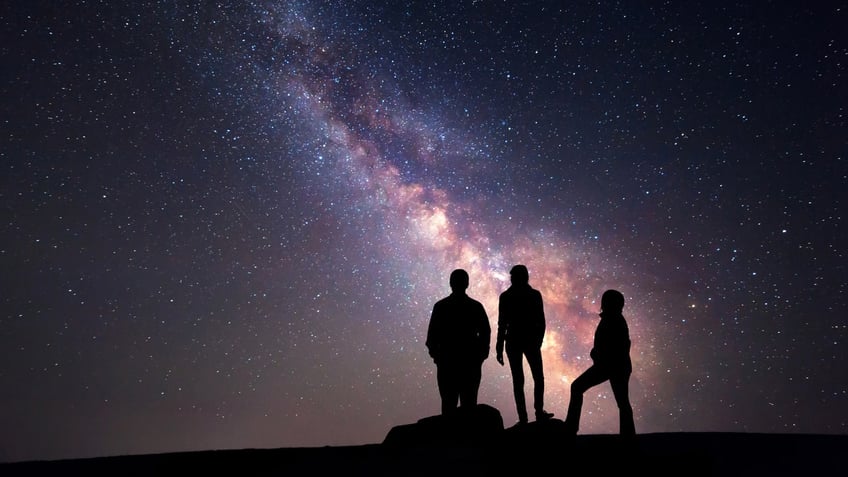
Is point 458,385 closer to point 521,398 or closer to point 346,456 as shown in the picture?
point 521,398

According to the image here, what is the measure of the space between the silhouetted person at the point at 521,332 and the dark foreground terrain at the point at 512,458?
0.72 m

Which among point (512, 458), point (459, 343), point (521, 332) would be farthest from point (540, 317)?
point (512, 458)

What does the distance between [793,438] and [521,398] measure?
129 inches

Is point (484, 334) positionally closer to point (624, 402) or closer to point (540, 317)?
point (540, 317)

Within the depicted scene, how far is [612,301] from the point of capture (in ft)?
19.2

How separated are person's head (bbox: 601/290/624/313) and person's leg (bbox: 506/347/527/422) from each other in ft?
5.51

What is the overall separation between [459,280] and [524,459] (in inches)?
101

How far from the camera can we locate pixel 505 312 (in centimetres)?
724

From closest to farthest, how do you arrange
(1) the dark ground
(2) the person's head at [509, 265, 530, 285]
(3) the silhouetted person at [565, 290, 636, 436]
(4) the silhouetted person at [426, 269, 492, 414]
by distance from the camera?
1. (1) the dark ground
2. (3) the silhouetted person at [565, 290, 636, 436]
3. (2) the person's head at [509, 265, 530, 285]
4. (4) the silhouetted person at [426, 269, 492, 414]

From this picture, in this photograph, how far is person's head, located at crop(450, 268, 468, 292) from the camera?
24.3 ft

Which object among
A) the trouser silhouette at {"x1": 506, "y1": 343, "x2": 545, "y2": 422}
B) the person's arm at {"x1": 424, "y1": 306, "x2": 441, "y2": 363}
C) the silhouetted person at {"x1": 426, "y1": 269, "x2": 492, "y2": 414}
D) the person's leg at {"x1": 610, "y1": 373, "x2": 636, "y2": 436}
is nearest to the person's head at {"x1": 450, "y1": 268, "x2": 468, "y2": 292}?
the silhouetted person at {"x1": 426, "y1": 269, "x2": 492, "y2": 414}

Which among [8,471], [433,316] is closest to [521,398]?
[433,316]

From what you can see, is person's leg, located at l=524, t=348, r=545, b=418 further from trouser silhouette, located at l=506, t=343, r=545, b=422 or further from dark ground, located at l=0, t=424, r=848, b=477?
dark ground, located at l=0, t=424, r=848, b=477

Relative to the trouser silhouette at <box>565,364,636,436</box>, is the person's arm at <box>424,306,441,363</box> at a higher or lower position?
higher
